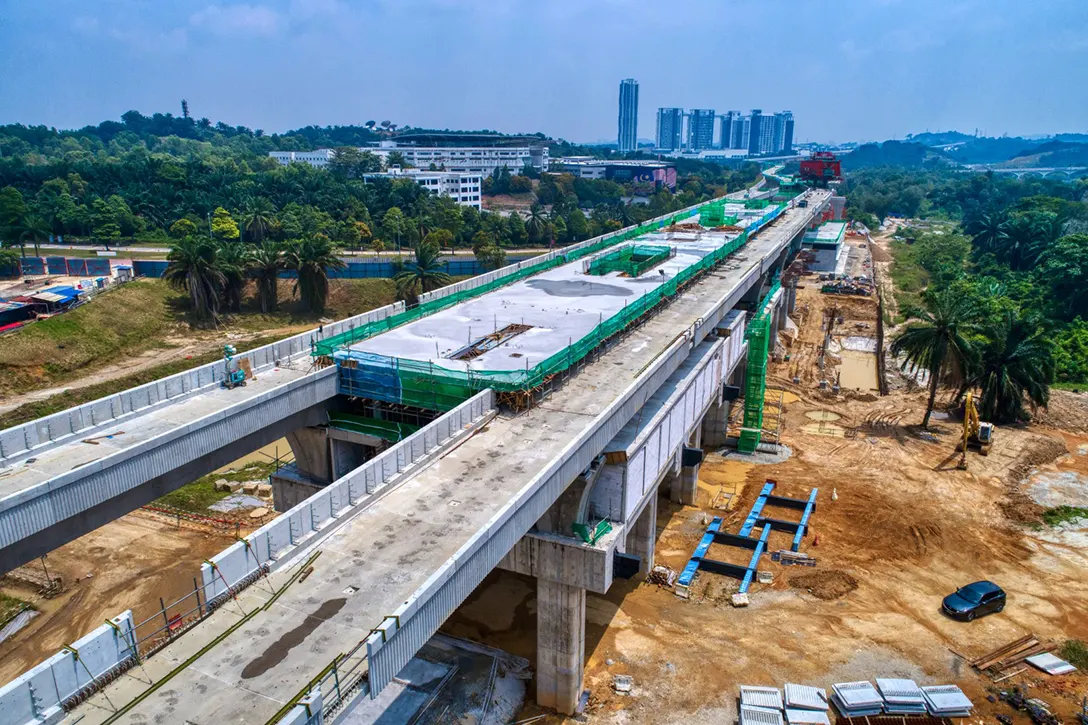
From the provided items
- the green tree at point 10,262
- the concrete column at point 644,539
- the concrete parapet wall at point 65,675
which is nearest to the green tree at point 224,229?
the green tree at point 10,262

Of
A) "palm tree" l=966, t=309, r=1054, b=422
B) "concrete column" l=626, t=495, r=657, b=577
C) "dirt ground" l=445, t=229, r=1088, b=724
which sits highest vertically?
"palm tree" l=966, t=309, r=1054, b=422

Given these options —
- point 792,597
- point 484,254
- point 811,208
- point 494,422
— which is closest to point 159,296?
point 484,254

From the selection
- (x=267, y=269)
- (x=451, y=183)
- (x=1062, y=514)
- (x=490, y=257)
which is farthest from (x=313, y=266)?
(x=451, y=183)

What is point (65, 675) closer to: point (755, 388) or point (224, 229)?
point (755, 388)

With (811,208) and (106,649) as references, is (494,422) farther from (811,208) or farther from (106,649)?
(811,208)

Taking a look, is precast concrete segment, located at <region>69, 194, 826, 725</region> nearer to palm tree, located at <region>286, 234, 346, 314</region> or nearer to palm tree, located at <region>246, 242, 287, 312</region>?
palm tree, located at <region>286, 234, 346, 314</region>

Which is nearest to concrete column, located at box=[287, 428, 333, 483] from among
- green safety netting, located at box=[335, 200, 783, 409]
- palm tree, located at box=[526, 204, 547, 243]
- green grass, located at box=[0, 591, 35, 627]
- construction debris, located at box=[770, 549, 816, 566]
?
green safety netting, located at box=[335, 200, 783, 409]
